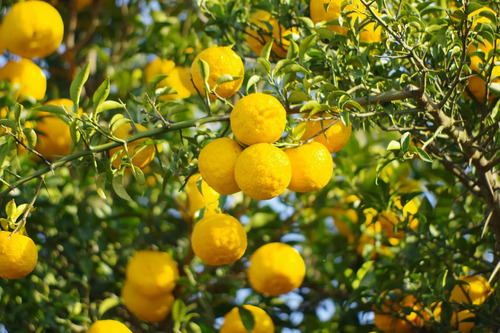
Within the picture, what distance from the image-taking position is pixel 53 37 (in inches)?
77.1

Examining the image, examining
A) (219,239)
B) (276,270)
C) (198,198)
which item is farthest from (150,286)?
(219,239)

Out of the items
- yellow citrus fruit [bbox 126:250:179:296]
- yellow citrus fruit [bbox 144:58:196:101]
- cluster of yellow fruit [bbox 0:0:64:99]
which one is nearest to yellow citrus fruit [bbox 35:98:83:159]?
cluster of yellow fruit [bbox 0:0:64:99]

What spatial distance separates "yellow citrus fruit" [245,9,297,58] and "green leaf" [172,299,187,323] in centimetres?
94

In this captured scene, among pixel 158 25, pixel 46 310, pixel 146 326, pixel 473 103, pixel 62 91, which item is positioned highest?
pixel 473 103

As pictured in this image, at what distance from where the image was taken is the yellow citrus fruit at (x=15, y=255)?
1317 mm

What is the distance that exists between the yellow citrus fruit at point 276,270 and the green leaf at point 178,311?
1.08 feet

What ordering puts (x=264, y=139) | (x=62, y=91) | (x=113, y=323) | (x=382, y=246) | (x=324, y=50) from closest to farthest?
(x=264, y=139), (x=324, y=50), (x=113, y=323), (x=382, y=246), (x=62, y=91)

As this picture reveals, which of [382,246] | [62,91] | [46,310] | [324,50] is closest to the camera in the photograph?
[324,50]

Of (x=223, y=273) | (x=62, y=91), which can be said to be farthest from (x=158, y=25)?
(x=223, y=273)

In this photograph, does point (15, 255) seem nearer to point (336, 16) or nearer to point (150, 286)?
point (150, 286)

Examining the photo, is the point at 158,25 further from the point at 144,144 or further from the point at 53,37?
the point at 144,144

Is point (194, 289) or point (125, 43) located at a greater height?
point (125, 43)

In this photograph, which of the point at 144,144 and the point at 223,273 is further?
the point at 223,273

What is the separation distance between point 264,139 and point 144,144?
28cm
